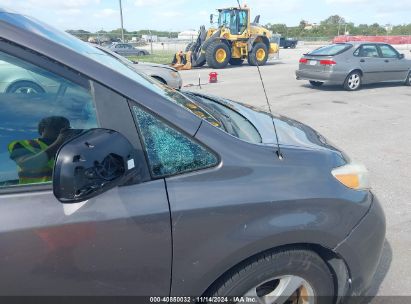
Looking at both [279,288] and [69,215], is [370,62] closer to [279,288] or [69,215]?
[279,288]

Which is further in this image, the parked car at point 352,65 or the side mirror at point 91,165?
the parked car at point 352,65

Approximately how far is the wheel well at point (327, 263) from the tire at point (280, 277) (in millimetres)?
14

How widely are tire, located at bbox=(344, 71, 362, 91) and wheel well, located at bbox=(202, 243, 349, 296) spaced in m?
10.0

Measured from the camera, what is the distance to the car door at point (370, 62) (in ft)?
36.1

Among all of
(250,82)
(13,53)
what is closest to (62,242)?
(13,53)

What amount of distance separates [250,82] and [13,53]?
483 inches

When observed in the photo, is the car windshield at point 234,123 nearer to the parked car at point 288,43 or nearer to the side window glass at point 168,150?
the side window glass at point 168,150

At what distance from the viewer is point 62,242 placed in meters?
1.46

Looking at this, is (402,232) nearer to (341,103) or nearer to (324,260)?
(324,260)

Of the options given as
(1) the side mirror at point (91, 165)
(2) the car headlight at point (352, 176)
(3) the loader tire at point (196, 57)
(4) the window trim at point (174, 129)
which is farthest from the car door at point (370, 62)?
(1) the side mirror at point (91, 165)

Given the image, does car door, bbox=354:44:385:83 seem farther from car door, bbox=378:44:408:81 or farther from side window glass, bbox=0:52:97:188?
side window glass, bbox=0:52:97:188

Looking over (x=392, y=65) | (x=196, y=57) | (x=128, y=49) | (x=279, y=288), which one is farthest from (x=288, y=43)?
(x=279, y=288)

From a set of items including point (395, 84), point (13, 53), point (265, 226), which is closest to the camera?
point (13, 53)

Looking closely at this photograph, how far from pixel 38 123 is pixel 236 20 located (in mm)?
18577
